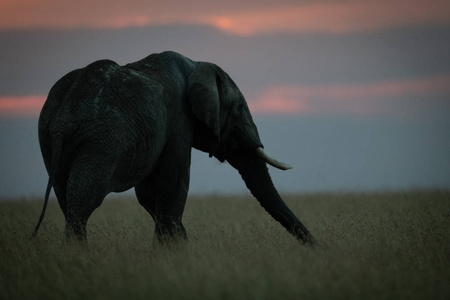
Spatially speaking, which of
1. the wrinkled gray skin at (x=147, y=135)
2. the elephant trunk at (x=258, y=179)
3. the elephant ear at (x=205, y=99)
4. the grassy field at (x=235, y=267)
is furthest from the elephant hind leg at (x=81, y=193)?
the elephant trunk at (x=258, y=179)

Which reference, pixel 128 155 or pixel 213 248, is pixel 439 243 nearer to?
pixel 213 248

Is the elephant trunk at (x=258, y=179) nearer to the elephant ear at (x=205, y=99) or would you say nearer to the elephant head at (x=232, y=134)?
the elephant head at (x=232, y=134)

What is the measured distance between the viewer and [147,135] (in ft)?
34.6

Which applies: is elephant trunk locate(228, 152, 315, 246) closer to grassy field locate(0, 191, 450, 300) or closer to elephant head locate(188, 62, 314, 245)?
elephant head locate(188, 62, 314, 245)

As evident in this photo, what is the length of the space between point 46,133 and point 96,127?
0.84 meters

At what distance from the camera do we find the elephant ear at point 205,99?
11.5 metres

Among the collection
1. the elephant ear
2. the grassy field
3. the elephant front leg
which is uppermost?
the elephant ear

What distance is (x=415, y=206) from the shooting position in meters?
19.7

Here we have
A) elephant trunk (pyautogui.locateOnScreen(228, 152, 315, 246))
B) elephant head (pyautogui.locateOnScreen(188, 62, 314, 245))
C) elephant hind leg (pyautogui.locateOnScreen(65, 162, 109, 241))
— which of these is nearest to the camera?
elephant hind leg (pyautogui.locateOnScreen(65, 162, 109, 241))

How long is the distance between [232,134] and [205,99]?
116cm

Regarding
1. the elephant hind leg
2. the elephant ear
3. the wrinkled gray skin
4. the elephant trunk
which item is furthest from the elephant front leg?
the elephant hind leg

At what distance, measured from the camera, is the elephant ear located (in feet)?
37.7

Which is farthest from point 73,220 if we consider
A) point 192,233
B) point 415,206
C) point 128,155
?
point 415,206

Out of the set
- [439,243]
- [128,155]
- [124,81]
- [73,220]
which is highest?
[124,81]
